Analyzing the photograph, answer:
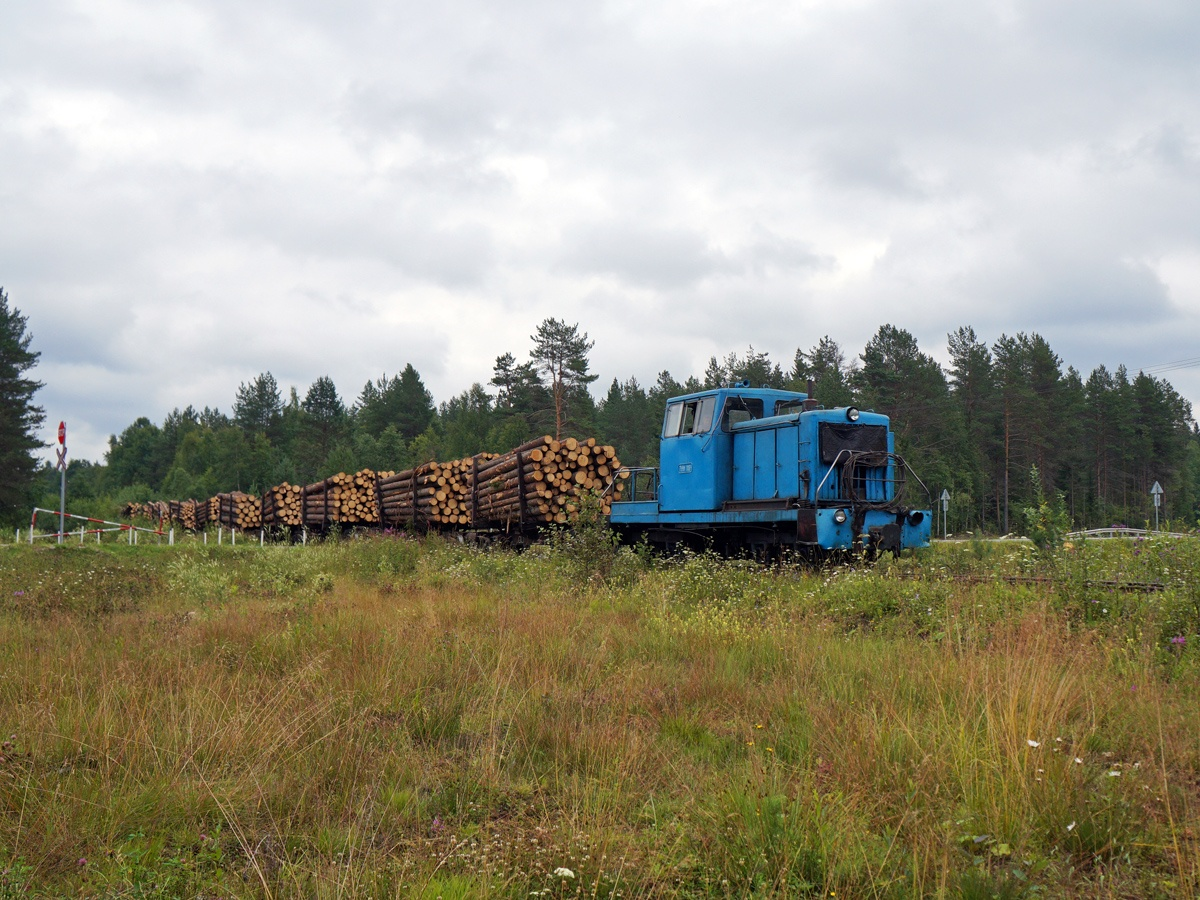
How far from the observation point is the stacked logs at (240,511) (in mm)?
35844

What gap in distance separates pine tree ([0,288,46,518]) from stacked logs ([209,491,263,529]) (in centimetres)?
1343

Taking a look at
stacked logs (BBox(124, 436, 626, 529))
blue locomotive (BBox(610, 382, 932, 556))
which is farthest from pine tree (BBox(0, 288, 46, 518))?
blue locomotive (BBox(610, 382, 932, 556))

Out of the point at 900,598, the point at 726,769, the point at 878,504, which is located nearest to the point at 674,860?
the point at 726,769

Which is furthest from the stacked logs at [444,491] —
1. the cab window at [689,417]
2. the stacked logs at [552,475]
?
the cab window at [689,417]

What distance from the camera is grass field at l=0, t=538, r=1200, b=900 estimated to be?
3.04 metres

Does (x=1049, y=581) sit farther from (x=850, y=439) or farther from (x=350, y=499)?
(x=350, y=499)

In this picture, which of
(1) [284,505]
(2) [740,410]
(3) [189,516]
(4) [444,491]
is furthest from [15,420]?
(2) [740,410]

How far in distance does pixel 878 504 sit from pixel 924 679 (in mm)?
7421

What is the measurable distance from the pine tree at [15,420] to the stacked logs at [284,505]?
64.0 ft

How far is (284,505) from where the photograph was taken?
3288cm

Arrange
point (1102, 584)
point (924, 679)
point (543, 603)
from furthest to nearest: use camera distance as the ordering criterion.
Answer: point (543, 603)
point (1102, 584)
point (924, 679)

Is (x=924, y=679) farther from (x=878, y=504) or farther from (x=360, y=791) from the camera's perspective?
(x=878, y=504)

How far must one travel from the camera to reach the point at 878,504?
1229 centimetres

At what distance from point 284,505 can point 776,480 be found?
24856 mm
